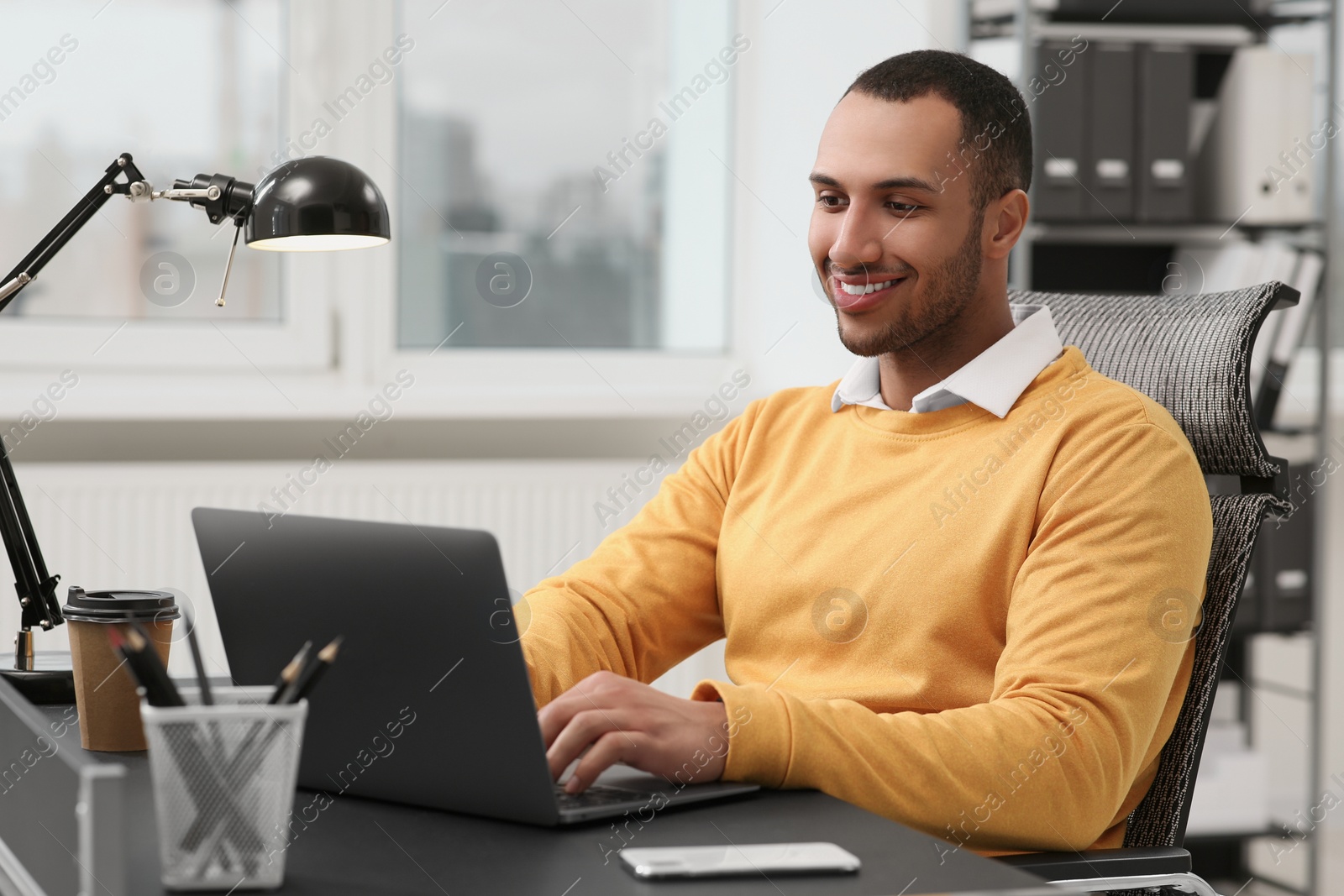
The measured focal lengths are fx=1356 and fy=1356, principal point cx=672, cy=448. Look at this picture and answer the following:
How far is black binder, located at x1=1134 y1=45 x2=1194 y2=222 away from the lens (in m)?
2.51

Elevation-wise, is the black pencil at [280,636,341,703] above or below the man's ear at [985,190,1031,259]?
below

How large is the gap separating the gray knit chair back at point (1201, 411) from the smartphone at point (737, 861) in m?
→ 0.54

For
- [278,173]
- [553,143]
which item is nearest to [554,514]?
[553,143]

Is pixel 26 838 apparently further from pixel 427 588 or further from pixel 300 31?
pixel 300 31

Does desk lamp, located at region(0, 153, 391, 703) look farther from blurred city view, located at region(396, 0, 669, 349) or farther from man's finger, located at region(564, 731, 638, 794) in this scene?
blurred city view, located at region(396, 0, 669, 349)

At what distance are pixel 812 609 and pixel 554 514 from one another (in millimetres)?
1614

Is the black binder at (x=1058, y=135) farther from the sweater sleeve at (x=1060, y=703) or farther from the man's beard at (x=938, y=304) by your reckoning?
the sweater sleeve at (x=1060, y=703)

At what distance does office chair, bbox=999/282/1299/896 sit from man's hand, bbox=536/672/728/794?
250 millimetres

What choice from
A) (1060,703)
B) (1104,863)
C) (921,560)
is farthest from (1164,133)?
(1104,863)

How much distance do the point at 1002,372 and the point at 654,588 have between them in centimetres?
42

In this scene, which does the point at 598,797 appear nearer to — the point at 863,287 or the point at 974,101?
the point at 863,287

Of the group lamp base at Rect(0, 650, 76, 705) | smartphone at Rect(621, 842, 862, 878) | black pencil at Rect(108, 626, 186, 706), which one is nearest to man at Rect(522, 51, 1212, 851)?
smartphone at Rect(621, 842, 862, 878)

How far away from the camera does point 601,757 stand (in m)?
0.92

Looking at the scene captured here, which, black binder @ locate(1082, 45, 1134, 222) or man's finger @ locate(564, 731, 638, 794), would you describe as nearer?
man's finger @ locate(564, 731, 638, 794)
